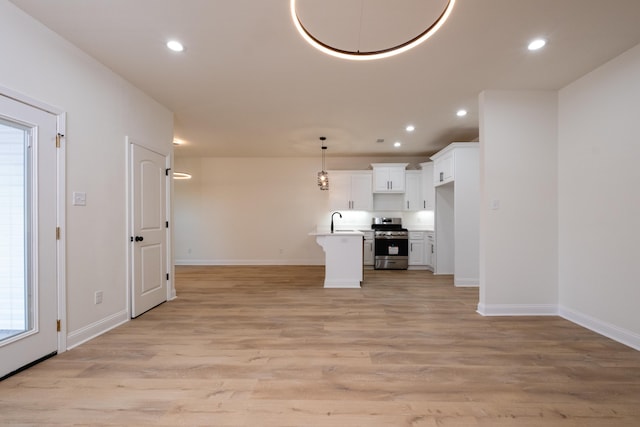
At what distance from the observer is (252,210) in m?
7.11

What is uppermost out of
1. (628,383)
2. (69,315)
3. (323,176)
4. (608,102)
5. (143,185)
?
(608,102)

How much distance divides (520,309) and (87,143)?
5.23m

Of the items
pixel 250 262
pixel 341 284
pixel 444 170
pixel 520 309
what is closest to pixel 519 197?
pixel 520 309

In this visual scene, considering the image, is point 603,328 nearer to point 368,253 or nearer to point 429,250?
point 429,250

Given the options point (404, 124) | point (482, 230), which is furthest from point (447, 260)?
point (404, 124)

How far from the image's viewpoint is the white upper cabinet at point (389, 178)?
260 inches

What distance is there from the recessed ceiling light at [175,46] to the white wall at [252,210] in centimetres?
454

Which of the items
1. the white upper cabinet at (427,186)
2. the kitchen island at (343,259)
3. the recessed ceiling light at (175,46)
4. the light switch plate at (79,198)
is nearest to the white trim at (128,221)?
the light switch plate at (79,198)

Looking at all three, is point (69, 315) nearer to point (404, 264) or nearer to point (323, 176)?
point (323, 176)

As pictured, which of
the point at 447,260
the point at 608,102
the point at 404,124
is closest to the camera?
the point at 608,102

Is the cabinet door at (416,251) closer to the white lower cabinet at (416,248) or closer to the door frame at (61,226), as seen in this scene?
the white lower cabinet at (416,248)

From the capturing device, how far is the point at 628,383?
1.98 meters

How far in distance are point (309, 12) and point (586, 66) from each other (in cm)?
298

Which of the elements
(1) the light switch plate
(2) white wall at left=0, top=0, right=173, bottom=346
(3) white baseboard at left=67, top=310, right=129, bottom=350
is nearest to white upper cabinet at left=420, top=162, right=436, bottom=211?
(2) white wall at left=0, top=0, right=173, bottom=346
